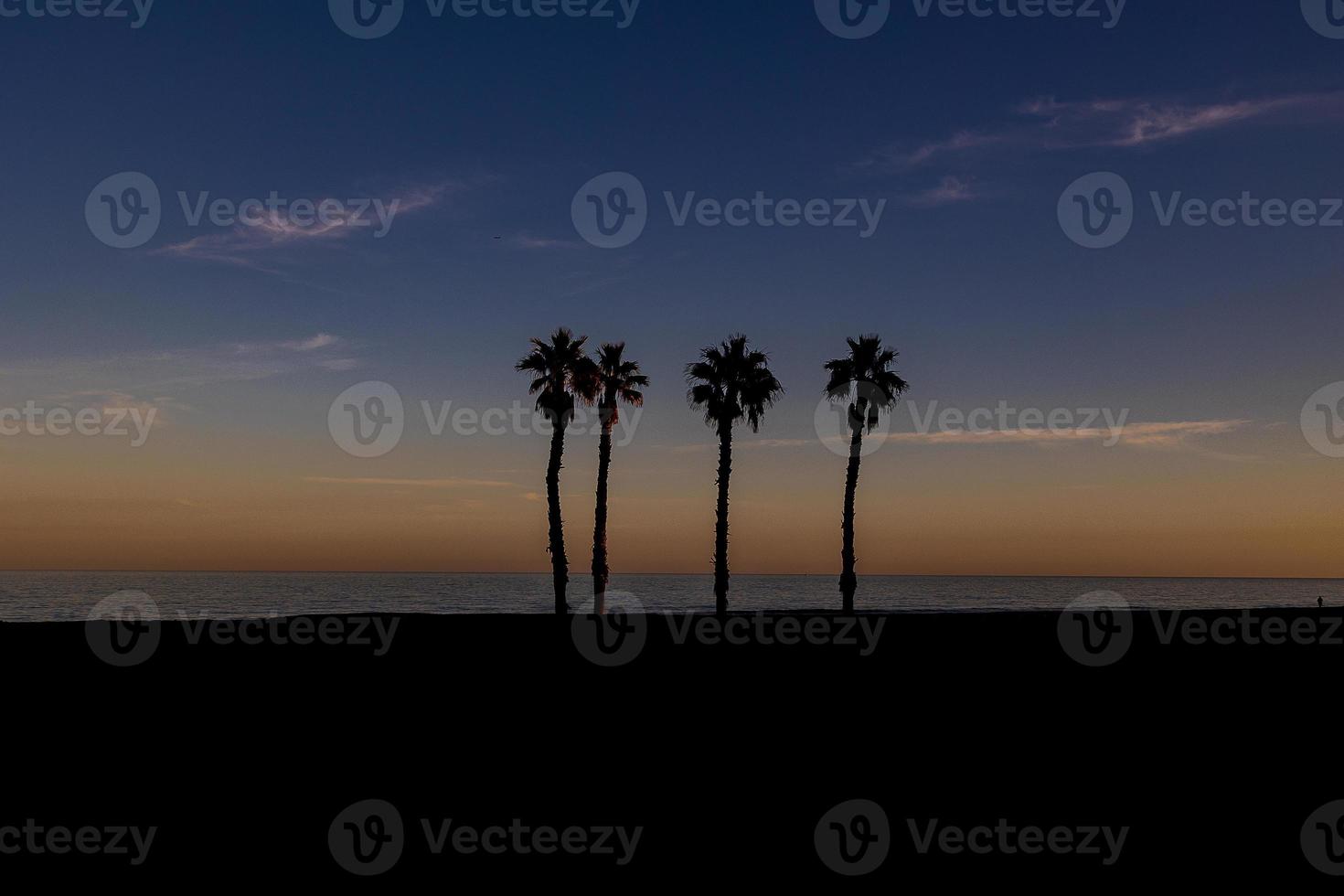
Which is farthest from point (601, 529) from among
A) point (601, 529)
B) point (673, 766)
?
point (673, 766)

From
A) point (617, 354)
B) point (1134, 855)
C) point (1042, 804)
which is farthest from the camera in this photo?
point (617, 354)

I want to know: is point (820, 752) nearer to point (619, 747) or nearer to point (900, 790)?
point (900, 790)

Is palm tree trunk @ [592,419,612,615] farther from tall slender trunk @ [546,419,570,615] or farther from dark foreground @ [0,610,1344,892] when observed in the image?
dark foreground @ [0,610,1344,892]

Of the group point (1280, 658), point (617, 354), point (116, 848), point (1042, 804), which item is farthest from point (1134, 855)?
point (617, 354)

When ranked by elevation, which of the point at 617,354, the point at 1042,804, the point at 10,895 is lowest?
the point at 10,895

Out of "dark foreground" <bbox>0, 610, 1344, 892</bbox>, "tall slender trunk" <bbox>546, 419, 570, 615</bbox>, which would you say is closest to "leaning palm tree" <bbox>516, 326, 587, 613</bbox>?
"tall slender trunk" <bbox>546, 419, 570, 615</bbox>

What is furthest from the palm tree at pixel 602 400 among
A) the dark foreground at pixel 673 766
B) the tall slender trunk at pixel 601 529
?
the dark foreground at pixel 673 766

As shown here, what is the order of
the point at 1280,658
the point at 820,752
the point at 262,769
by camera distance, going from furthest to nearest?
the point at 1280,658, the point at 820,752, the point at 262,769
